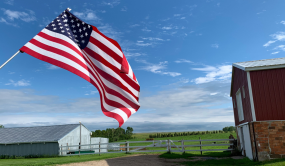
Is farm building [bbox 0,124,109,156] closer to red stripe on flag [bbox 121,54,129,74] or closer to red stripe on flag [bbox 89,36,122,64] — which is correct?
red stripe on flag [bbox 121,54,129,74]

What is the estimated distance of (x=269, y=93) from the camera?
37.3 ft

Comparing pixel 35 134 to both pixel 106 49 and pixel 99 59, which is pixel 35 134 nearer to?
pixel 99 59

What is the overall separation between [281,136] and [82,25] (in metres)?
10.5

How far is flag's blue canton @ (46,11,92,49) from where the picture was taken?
6.69 m

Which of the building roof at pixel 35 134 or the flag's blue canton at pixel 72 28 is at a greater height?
the flag's blue canton at pixel 72 28

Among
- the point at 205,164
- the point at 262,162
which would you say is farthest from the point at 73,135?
the point at 262,162

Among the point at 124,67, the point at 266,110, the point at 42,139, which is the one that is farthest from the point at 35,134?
the point at 266,110

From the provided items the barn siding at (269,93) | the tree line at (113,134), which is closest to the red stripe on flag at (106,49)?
the barn siding at (269,93)

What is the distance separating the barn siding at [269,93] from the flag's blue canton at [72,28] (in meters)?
9.15

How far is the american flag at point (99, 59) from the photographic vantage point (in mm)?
6476

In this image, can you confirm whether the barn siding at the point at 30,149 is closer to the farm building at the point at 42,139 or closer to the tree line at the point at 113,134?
the farm building at the point at 42,139

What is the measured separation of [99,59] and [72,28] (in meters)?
1.40

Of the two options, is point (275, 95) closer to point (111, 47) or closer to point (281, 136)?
point (281, 136)

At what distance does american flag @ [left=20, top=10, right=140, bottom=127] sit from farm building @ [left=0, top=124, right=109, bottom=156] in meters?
18.2
